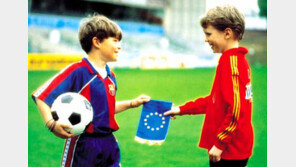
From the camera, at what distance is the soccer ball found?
2.44 metres

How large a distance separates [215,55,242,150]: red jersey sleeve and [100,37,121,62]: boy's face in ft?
2.56

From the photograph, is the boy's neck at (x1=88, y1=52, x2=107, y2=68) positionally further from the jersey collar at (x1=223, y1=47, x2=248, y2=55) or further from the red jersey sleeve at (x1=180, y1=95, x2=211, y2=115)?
the jersey collar at (x1=223, y1=47, x2=248, y2=55)

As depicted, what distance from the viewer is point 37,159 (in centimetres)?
468

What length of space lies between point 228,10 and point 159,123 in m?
0.98

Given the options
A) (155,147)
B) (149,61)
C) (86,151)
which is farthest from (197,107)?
(149,61)

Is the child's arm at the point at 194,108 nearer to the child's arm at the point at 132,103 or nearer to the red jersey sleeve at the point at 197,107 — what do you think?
the red jersey sleeve at the point at 197,107

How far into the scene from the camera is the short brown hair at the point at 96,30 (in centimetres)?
270

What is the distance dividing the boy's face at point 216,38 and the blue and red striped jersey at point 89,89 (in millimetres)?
755

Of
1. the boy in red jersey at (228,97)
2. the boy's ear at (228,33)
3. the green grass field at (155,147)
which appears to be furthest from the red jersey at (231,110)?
the green grass field at (155,147)

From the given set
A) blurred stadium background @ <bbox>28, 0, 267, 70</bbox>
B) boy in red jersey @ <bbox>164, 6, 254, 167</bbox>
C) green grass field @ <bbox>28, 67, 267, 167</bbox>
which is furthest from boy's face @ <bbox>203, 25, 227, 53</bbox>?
blurred stadium background @ <bbox>28, 0, 267, 70</bbox>

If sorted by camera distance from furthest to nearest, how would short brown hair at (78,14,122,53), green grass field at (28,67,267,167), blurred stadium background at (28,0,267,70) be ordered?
blurred stadium background at (28,0,267,70), green grass field at (28,67,267,167), short brown hair at (78,14,122,53)

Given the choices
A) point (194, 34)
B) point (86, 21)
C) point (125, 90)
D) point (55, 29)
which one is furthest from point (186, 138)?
point (194, 34)

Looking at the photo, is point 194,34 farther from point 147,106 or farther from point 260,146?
point 147,106

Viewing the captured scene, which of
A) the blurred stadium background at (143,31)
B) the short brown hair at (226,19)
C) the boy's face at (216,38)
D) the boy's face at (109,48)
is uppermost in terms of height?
the short brown hair at (226,19)
